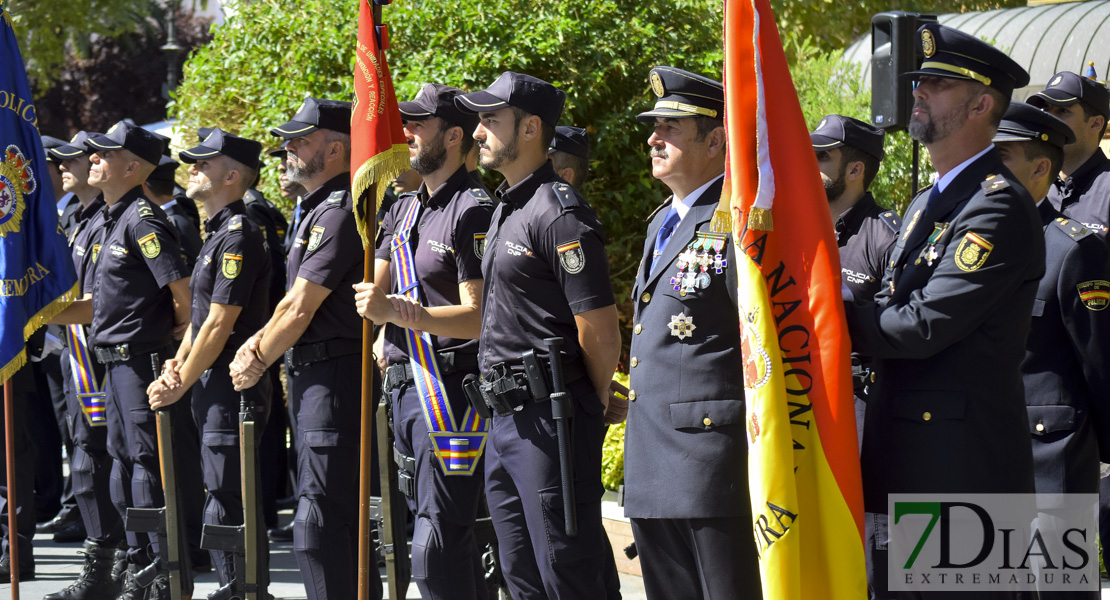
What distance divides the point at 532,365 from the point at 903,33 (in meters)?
3.61

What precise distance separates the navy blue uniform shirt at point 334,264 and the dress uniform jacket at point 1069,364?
2.79 metres

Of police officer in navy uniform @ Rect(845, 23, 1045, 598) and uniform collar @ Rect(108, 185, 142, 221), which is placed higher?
uniform collar @ Rect(108, 185, 142, 221)

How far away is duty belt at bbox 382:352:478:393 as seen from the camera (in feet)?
16.3

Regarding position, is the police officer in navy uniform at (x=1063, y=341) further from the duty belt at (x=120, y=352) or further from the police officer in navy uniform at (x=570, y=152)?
the duty belt at (x=120, y=352)

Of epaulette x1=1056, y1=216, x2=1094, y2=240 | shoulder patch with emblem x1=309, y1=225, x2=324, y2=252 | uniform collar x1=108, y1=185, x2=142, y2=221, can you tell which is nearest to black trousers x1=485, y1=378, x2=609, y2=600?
shoulder patch with emblem x1=309, y1=225, x2=324, y2=252

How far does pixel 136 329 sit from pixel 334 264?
1.73m

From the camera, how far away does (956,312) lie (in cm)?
334

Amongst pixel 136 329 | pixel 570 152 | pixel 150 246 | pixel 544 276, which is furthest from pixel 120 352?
pixel 544 276

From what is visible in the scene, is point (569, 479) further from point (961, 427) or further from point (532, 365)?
point (961, 427)

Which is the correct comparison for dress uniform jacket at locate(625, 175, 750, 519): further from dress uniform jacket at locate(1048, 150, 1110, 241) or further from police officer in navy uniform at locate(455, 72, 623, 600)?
dress uniform jacket at locate(1048, 150, 1110, 241)

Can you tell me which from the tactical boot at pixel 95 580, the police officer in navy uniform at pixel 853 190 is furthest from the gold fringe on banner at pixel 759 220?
the tactical boot at pixel 95 580

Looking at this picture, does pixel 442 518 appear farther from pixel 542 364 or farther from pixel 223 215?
pixel 223 215

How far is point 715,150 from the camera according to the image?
400 centimetres

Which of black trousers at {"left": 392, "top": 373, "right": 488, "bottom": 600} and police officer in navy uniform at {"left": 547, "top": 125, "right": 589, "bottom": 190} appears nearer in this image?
black trousers at {"left": 392, "top": 373, "right": 488, "bottom": 600}
